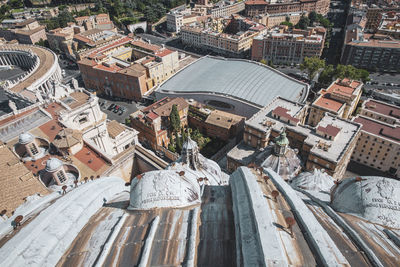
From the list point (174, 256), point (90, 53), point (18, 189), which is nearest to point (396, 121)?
point (174, 256)

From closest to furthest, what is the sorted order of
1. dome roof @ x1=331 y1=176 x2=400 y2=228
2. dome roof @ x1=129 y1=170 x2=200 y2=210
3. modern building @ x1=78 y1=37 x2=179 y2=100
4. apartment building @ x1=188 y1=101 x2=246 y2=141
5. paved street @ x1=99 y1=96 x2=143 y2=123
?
1. dome roof @ x1=129 y1=170 x2=200 y2=210
2. dome roof @ x1=331 y1=176 x2=400 y2=228
3. apartment building @ x1=188 y1=101 x2=246 y2=141
4. paved street @ x1=99 y1=96 x2=143 y2=123
5. modern building @ x1=78 y1=37 x2=179 y2=100

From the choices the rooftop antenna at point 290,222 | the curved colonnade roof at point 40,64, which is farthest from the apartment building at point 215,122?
the rooftop antenna at point 290,222

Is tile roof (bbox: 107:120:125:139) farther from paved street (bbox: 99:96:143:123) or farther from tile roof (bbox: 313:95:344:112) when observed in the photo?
tile roof (bbox: 313:95:344:112)

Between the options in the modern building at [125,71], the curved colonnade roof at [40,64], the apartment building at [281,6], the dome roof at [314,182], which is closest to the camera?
the dome roof at [314,182]

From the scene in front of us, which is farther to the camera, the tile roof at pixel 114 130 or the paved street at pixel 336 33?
the paved street at pixel 336 33

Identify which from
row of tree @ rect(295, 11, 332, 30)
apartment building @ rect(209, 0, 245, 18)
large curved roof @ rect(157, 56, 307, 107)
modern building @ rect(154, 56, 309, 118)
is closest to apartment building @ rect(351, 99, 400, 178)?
modern building @ rect(154, 56, 309, 118)

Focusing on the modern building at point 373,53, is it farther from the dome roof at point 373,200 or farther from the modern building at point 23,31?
the modern building at point 23,31

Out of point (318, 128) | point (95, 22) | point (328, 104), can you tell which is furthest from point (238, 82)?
point (95, 22)

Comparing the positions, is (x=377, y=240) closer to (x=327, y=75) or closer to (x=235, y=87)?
(x=235, y=87)
